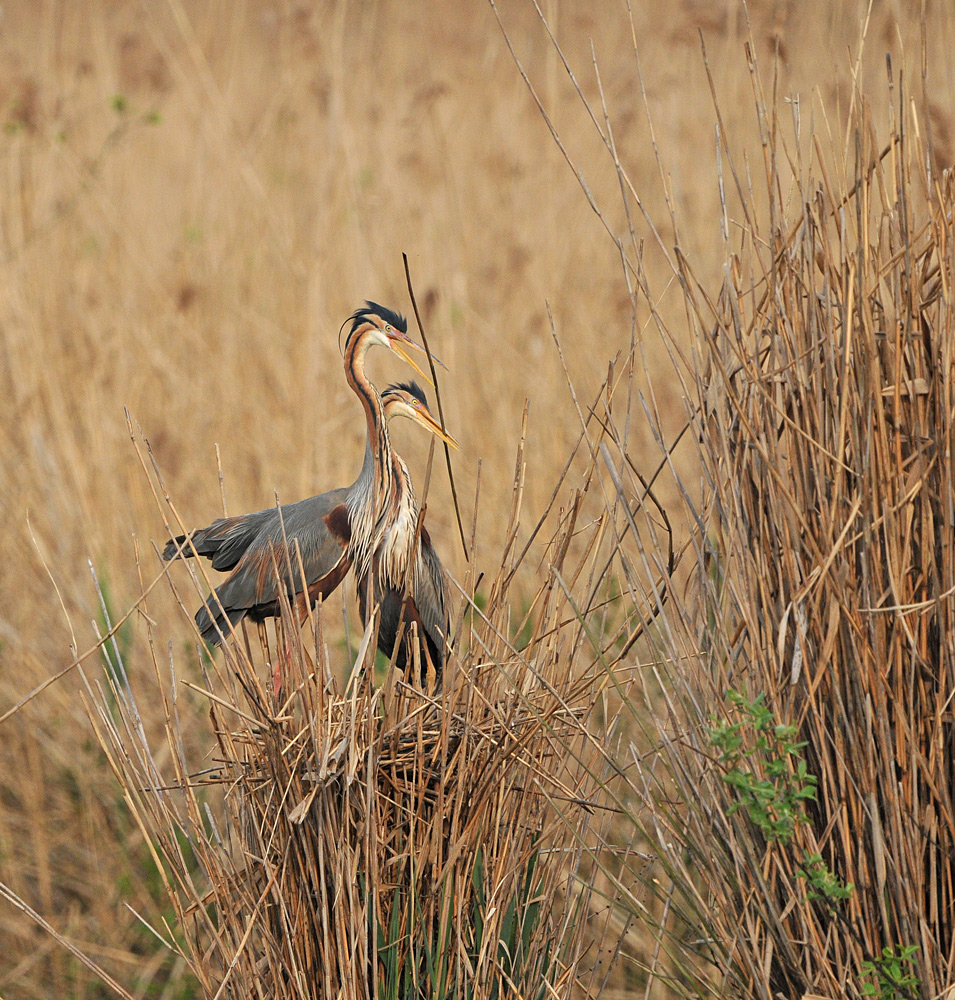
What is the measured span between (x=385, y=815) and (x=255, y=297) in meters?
3.09

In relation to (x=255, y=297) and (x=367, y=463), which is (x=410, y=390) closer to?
(x=367, y=463)

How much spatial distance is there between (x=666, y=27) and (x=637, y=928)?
2.84m

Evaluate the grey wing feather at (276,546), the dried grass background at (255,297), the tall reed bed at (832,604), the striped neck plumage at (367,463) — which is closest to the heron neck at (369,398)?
the striped neck plumage at (367,463)

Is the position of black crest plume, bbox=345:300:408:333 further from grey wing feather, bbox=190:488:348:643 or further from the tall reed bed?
the tall reed bed

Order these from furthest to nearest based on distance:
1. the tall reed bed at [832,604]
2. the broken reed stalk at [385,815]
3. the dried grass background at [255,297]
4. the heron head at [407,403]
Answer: the dried grass background at [255,297] → the heron head at [407,403] → the broken reed stalk at [385,815] → the tall reed bed at [832,604]

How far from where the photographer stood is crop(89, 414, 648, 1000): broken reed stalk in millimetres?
1270

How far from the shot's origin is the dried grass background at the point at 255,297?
331cm

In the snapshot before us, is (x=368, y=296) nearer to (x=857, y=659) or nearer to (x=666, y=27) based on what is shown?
(x=666, y=27)

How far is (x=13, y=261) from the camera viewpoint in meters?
3.76

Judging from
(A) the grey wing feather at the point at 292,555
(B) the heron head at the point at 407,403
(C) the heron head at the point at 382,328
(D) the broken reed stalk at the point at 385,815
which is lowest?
(D) the broken reed stalk at the point at 385,815

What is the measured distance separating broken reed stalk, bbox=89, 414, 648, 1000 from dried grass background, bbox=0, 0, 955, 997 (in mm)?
1733

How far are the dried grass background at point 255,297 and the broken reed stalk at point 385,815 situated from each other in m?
1.73

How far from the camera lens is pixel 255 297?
4164 millimetres

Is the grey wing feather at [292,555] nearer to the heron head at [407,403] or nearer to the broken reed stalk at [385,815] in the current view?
the heron head at [407,403]
